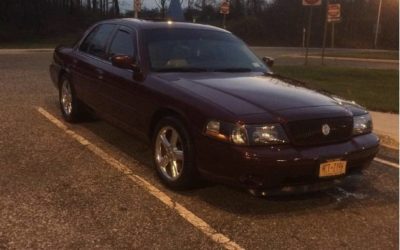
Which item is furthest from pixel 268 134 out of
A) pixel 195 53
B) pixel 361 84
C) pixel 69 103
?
pixel 361 84

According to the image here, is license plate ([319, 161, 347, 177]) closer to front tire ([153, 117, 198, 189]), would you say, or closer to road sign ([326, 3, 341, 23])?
front tire ([153, 117, 198, 189])

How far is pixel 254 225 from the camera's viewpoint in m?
4.30

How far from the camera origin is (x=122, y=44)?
6.19m

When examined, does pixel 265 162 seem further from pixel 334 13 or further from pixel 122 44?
pixel 334 13

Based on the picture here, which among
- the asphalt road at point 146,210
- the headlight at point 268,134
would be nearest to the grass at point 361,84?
the asphalt road at point 146,210

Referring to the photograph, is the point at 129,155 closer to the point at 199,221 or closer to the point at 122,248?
the point at 199,221

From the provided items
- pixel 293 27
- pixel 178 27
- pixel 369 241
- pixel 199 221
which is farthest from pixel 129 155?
pixel 293 27

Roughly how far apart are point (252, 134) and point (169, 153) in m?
1.02

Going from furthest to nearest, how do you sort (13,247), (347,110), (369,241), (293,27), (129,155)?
(293,27) → (129,155) → (347,110) → (369,241) → (13,247)

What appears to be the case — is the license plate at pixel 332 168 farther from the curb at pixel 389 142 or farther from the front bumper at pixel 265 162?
the curb at pixel 389 142

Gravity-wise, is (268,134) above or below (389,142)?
above

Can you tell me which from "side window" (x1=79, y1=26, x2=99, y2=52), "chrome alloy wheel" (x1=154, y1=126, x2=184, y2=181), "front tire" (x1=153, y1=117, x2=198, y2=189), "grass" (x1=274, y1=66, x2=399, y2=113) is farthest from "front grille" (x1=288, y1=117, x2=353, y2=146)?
"grass" (x1=274, y1=66, x2=399, y2=113)

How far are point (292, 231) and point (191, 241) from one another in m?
0.83

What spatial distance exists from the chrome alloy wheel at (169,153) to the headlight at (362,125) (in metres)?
1.55
